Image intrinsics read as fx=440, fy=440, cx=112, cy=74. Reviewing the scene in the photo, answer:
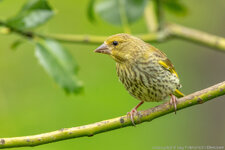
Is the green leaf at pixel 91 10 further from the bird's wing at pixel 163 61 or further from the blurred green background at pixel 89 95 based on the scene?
the blurred green background at pixel 89 95

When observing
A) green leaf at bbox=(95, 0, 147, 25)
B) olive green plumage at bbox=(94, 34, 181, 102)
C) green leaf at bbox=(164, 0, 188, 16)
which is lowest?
olive green plumage at bbox=(94, 34, 181, 102)

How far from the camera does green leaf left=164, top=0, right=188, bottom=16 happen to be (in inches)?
211

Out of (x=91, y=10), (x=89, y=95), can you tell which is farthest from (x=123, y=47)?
(x=89, y=95)

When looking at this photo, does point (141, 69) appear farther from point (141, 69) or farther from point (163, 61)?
point (163, 61)

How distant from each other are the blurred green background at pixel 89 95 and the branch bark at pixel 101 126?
133 inches

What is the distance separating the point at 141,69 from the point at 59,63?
2.79 ft

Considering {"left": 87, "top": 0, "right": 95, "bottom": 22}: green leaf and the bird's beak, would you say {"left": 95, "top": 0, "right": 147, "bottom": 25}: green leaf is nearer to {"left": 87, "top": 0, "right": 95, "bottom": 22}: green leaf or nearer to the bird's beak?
{"left": 87, "top": 0, "right": 95, "bottom": 22}: green leaf

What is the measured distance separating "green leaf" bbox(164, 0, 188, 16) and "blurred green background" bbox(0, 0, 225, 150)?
163cm

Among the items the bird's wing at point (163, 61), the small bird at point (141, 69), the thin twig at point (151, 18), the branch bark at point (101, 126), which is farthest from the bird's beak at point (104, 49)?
the branch bark at point (101, 126)

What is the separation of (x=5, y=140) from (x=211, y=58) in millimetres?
6165

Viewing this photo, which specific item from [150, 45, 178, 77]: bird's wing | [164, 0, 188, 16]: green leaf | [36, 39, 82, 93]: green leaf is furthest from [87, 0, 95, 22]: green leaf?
[164, 0, 188, 16]: green leaf

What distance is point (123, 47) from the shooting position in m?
4.71

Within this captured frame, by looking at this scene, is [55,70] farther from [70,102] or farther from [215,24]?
[215,24]

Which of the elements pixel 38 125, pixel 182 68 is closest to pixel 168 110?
pixel 38 125
